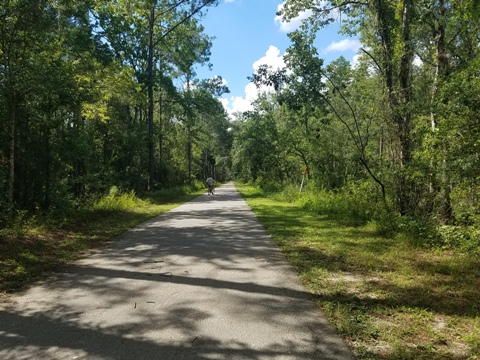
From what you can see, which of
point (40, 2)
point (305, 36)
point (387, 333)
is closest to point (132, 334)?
point (387, 333)

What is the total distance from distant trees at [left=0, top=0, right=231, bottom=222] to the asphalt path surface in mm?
5061

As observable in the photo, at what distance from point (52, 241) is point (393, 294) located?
748 centimetres

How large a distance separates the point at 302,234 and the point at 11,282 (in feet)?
21.0

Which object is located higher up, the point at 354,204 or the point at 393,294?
the point at 354,204

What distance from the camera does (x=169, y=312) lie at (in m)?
3.95

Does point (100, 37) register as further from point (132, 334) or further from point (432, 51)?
point (132, 334)

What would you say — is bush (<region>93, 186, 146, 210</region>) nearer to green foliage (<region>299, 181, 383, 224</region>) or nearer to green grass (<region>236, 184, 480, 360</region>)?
green grass (<region>236, 184, 480, 360</region>)

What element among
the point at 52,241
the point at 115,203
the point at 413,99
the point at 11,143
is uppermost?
→ the point at 413,99

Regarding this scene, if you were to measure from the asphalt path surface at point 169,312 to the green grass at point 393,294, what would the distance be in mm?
342

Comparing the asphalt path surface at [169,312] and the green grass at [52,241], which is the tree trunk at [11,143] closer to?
the green grass at [52,241]

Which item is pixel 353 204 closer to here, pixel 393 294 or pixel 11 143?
pixel 393 294

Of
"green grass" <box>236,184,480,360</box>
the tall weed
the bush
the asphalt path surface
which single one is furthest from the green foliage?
the bush

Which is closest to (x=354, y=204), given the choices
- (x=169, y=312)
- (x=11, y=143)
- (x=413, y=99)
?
(x=413, y=99)

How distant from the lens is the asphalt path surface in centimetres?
315
